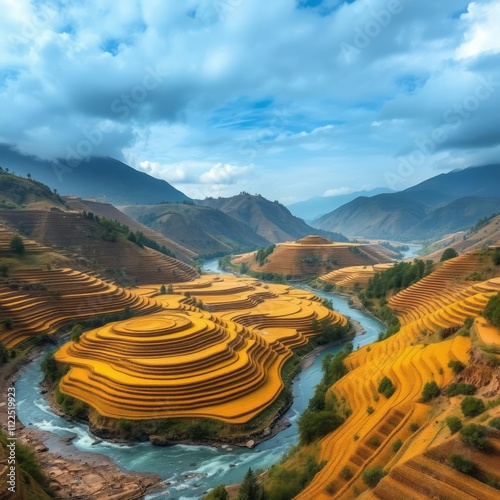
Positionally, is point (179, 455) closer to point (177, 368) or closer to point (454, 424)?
point (177, 368)

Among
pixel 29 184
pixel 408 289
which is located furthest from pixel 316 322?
pixel 29 184

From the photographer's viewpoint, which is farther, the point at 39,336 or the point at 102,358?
the point at 39,336

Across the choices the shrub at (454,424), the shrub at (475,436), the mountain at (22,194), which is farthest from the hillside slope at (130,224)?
the shrub at (475,436)

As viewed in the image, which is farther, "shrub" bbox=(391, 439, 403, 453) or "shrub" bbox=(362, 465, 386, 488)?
"shrub" bbox=(391, 439, 403, 453)

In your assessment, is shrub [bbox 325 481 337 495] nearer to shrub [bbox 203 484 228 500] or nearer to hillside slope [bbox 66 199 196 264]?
shrub [bbox 203 484 228 500]

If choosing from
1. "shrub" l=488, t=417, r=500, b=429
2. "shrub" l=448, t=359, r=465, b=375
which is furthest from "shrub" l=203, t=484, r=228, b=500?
"shrub" l=448, t=359, r=465, b=375

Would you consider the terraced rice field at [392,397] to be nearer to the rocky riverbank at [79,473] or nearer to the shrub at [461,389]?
the shrub at [461,389]

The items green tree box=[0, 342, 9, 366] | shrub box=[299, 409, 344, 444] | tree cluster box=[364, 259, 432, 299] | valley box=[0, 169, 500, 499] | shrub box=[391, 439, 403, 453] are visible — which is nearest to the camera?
shrub box=[391, 439, 403, 453]

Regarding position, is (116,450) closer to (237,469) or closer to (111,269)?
(237,469)
